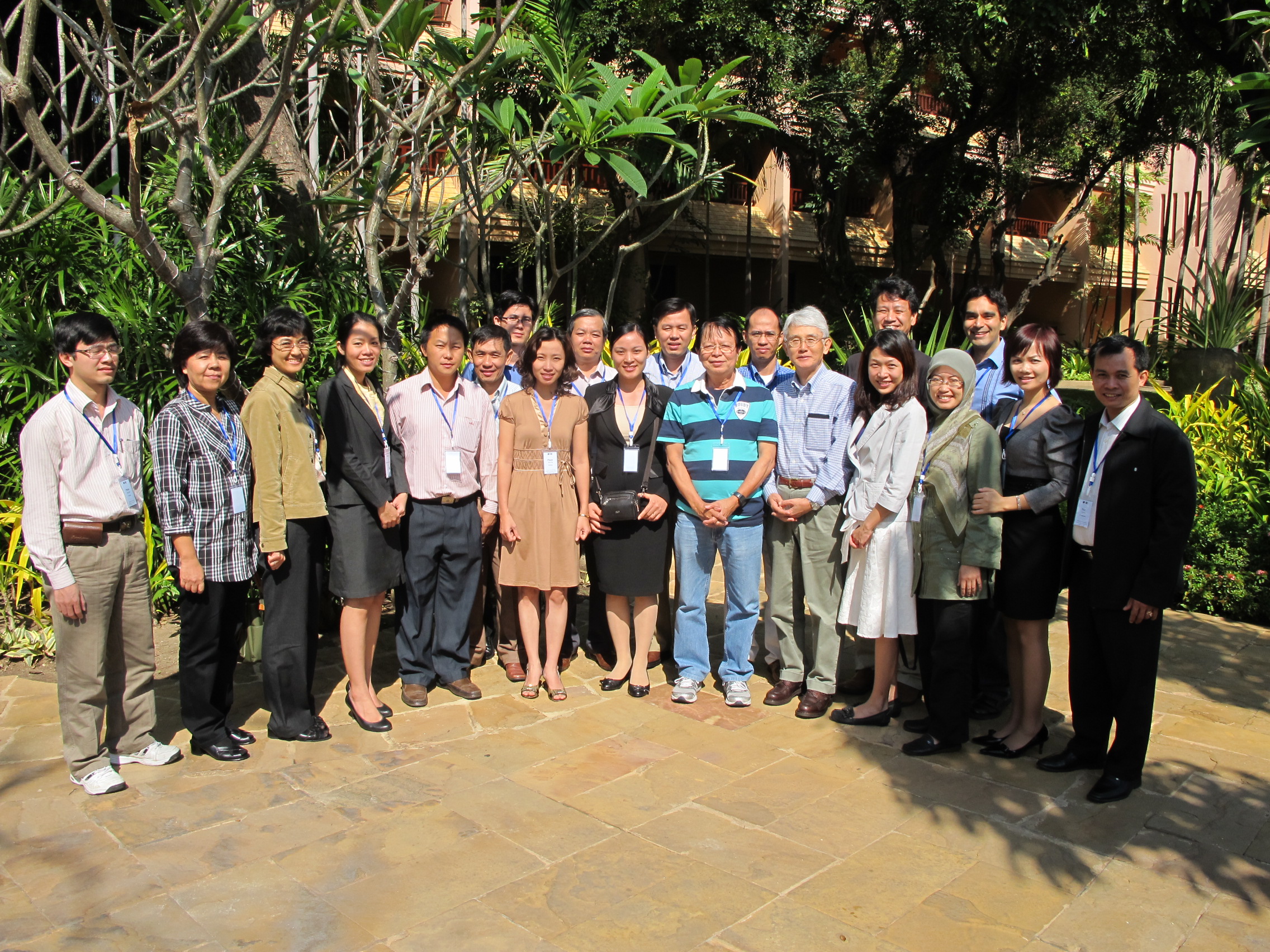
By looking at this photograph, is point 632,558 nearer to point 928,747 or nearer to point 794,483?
point 794,483

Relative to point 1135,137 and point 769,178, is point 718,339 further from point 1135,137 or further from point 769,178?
point 769,178

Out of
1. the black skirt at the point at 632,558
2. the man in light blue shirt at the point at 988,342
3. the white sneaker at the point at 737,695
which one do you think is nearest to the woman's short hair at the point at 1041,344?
the man in light blue shirt at the point at 988,342

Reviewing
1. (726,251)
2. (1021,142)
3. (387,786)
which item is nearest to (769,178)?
(726,251)

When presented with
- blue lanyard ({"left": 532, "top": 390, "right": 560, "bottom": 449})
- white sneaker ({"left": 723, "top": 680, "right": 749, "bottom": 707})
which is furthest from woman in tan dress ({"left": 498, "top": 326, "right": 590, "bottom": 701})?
white sneaker ({"left": 723, "top": 680, "right": 749, "bottom": 707})

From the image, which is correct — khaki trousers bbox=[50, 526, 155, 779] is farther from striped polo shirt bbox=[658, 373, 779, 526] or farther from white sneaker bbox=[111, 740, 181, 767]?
striped polo shirt bbox=[658, 373, 779, 526]

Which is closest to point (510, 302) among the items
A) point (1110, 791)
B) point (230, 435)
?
point (230, 435)

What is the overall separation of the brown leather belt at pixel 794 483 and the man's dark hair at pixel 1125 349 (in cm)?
127

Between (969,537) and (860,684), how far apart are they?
3.68ft

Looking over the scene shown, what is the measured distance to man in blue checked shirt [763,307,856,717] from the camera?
428 centimetres

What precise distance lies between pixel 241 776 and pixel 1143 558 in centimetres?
343

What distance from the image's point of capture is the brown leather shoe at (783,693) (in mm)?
4426

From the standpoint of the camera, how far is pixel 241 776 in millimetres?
3676

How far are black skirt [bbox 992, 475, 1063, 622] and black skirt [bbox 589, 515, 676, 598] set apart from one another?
5.01 feet

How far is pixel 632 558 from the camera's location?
14.7ft
